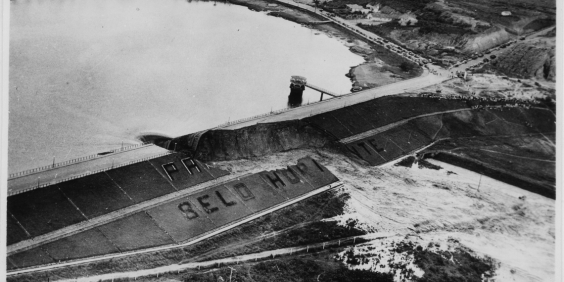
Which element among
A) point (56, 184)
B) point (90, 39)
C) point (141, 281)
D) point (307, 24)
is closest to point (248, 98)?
point (90, 39)

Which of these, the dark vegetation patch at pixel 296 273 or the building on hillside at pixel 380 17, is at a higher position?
the building on hillside at pixel 380 17

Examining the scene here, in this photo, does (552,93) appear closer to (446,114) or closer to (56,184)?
→ (446,114)

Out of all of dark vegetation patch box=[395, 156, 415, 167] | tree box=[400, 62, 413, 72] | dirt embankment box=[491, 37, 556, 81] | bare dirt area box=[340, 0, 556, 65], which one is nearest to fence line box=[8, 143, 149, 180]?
dark vegetation patch box=[395, 156, 415, 167]

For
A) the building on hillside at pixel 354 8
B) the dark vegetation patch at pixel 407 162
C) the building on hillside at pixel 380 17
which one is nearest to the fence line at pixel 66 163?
the dark vegetation patch at pixel 407 162

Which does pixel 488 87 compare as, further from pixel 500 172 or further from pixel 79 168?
pixel 79 168

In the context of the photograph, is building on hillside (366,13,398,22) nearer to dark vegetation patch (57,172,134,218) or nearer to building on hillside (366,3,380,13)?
building on hillside (366,3,380,13)

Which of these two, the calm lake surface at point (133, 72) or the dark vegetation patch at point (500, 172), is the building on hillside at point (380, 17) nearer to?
the calm lake surface at point (133, 72)
